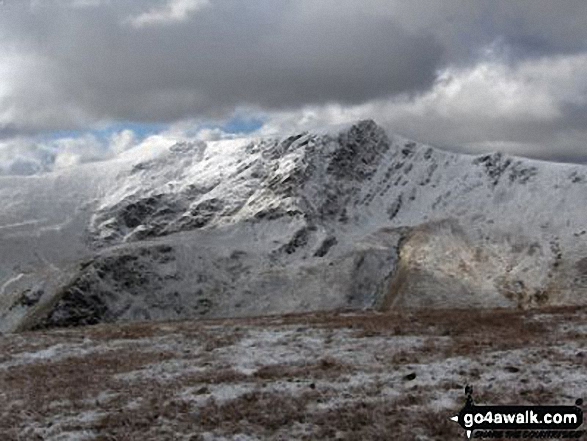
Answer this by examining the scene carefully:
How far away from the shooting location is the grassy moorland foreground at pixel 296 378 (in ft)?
68.7

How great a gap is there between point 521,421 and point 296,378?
348 inches

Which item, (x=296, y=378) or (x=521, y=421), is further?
(x=296, y=378)

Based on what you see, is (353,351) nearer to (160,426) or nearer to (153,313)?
(160,426)

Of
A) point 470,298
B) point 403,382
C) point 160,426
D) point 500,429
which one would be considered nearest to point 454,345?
point 403,382

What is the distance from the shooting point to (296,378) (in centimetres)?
2625

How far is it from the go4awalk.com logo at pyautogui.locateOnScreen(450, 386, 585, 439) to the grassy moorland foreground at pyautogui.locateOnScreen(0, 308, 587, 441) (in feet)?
1.93

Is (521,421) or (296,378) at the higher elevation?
(296,378)

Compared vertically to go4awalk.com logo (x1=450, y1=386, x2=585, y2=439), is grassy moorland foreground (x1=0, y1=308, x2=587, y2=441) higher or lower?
higher

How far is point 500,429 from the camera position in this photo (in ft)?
62.5

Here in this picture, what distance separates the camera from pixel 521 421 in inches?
759

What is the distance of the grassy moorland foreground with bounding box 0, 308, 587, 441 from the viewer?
2094 cm

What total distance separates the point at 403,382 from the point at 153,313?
179m

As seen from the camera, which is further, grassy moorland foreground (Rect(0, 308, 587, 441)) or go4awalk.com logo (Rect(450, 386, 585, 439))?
grassy moorland foreground (Rect(0, 308, 587, 441))

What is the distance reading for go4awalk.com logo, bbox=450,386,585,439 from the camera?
60.9 ft
